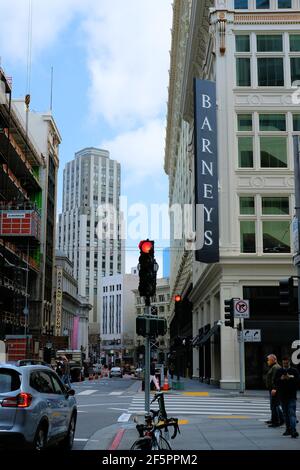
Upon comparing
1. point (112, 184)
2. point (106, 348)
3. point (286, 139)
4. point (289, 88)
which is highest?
point (112, 184)

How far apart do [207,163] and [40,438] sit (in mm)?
27033

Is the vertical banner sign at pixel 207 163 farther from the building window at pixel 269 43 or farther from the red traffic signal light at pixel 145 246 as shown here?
the red traffic signal light at pixel 145 246

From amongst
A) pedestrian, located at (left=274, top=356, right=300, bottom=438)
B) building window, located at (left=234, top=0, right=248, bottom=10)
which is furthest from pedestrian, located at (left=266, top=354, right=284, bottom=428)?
building window, located at (left=234, top=0, right=248, bottom=10)

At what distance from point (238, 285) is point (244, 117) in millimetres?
9968

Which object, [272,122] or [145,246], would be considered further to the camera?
[272,122]

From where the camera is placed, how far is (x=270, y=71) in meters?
36.7

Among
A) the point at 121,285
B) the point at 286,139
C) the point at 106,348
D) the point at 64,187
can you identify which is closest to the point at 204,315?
the point at 286,139

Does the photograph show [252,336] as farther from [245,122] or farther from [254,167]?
[245,122]

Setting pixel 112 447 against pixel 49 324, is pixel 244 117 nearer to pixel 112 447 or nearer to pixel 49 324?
pixel 112 447

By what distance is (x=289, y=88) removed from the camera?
3612cm

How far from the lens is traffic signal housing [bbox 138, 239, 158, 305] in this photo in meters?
13.7

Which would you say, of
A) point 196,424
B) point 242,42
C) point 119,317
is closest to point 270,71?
point 242,42
